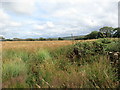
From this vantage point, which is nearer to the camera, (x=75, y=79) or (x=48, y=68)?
(x=75, y=79)

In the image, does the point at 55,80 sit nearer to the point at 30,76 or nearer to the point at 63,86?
the point at 63,86

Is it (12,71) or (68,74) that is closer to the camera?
(68,74)

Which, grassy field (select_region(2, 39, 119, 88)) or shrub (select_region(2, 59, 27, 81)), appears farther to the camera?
shrub (select_region(2, 59, 27, 81))

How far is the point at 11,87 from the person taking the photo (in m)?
2.08

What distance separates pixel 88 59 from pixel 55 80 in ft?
5.62

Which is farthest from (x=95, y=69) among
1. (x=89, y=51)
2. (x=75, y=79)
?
(x=89, y=51)

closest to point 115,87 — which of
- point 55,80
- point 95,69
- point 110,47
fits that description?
point 95,69

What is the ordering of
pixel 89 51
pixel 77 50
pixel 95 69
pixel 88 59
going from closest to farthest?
pixel 95 69 → pixel 88 59 → pixel 89 51 → pixel 77 50

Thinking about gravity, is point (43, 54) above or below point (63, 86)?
above

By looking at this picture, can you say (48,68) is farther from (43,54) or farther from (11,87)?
(43,54)

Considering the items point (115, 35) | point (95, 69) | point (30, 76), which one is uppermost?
point (115, 35)

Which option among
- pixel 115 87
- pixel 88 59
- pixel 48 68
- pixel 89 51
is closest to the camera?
pixel 115 87

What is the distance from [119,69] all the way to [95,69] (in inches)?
26.2

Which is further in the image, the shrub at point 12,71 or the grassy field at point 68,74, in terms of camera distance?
the shrub at point 12,71
